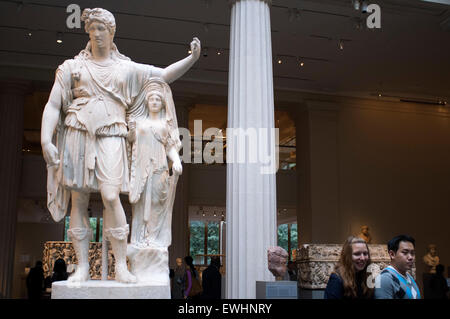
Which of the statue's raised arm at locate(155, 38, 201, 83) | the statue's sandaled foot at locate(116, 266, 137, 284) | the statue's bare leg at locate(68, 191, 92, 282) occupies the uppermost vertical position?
the statue's raised arm at locate(155, 38, 201, 83)

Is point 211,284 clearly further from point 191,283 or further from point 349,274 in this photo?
point 349,274

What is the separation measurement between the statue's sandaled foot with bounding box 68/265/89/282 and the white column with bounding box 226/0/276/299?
3.72m

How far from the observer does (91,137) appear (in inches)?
151

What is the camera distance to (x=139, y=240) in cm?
406

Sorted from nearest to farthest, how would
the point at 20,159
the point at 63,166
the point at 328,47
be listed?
the point at 63,166 → the point at 328,47 → the point at 20,159

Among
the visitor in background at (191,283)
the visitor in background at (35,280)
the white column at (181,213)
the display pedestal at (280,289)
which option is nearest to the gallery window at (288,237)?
the white column at (181,213)

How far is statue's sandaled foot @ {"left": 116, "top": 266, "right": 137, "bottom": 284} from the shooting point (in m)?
3.73

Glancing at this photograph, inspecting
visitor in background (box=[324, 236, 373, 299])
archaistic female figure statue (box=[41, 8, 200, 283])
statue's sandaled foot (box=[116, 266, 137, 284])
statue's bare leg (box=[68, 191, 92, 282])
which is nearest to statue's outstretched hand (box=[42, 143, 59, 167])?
archaistic female figure statue (box=[41, 8, 200, 283])

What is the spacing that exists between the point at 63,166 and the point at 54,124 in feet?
1.15

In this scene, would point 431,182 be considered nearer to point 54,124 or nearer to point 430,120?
point 430,120

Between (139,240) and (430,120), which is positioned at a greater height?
(430,120)

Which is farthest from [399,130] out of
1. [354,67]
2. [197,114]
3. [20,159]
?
[20,159]

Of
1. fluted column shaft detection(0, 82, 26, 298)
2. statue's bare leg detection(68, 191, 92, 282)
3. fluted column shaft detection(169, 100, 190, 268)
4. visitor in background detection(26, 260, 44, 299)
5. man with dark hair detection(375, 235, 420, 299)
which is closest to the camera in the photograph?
man with dark hair detection(375, 235, 420, 299)

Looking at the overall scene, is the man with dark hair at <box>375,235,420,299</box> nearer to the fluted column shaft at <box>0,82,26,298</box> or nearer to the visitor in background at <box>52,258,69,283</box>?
the visitor in background at <box>52,258,69,283</box>
